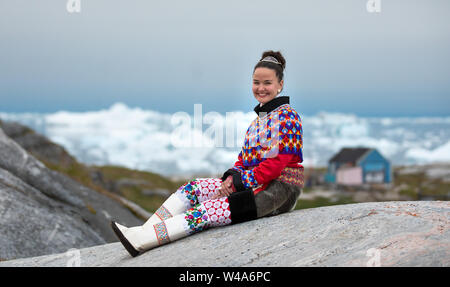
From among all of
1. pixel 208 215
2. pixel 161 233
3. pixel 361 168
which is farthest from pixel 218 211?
pixel 361 168

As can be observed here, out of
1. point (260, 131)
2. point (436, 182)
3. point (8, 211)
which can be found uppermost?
point (260, 131)

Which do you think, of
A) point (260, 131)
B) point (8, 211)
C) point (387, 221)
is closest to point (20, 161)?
point (8, 211)

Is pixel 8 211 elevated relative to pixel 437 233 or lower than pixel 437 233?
lower

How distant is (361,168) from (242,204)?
127ft

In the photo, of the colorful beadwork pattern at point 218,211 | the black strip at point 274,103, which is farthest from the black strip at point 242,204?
the black strip at point 274,103

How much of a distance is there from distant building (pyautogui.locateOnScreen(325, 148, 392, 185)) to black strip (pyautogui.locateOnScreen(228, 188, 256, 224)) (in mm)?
38042

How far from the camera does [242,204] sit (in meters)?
7.16

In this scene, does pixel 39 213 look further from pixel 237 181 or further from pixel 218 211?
pixel 237 181

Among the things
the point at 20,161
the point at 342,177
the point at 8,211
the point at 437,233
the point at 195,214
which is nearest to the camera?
the point at 437,233

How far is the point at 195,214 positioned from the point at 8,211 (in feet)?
19.1

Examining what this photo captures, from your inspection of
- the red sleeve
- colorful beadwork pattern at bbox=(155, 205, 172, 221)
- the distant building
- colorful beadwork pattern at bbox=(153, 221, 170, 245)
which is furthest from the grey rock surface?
the distant building
